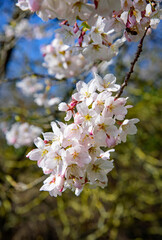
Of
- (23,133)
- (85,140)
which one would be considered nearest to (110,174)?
(23,133)

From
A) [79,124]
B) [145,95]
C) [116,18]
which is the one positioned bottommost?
[145,95]

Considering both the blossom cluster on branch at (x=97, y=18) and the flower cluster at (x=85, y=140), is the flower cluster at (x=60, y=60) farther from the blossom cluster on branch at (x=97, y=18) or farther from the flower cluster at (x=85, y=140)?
the flower cluster at (x=85, y=140)

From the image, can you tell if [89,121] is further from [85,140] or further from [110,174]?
[110,174]

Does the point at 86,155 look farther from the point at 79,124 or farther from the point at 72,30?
the point at 72,30

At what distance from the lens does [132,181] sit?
344 cm

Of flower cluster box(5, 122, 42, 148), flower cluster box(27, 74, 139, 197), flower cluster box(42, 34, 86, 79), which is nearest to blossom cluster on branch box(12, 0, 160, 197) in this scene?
flower cluster box(27, 74, 139, 197)

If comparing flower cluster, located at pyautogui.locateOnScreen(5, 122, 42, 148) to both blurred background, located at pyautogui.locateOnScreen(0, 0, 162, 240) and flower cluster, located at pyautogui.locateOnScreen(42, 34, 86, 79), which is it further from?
flower cluster, located at pyautogui.locateOnScreen(42, 34, 86, 79)

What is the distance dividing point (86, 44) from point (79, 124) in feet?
1.11

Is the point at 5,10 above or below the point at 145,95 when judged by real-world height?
above

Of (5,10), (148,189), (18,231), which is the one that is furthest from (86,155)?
(18,231)

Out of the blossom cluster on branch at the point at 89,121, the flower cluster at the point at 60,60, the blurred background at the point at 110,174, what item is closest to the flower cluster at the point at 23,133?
the blurred background at the point at 110,174

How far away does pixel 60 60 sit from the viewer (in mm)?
1467

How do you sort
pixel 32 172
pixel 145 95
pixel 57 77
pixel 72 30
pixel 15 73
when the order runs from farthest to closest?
pixel 15 73, pixel 32 172, pixel 145 95, pixel 57 77, pixel 72 30

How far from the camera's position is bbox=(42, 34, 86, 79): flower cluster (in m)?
1.42
